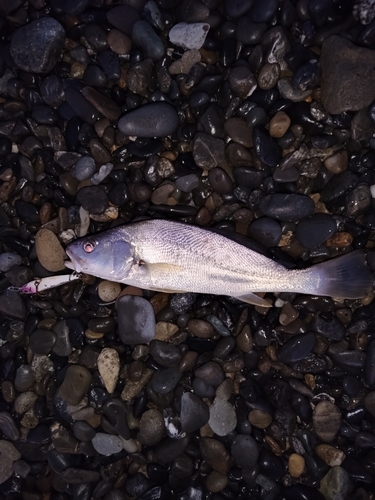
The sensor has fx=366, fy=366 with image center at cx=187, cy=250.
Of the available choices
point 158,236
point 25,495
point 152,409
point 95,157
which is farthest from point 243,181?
point 25,495

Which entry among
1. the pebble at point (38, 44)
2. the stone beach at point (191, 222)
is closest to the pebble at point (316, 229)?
the stone beach at point (191, 222)

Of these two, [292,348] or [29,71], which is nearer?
[292,348]

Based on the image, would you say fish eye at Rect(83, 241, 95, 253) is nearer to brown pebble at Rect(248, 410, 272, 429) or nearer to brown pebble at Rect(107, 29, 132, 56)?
brown pebble at Rect(107, 29, 132, 56)

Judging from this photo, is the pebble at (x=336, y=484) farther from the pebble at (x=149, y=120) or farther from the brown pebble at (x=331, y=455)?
the pebble at (x=149, y=120)

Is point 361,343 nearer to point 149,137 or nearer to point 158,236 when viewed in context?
point 158,236

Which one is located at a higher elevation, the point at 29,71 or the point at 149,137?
the point at 29,71

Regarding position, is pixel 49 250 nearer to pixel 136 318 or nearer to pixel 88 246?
pixel 88 246

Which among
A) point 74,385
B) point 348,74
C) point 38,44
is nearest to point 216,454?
point 74,385
